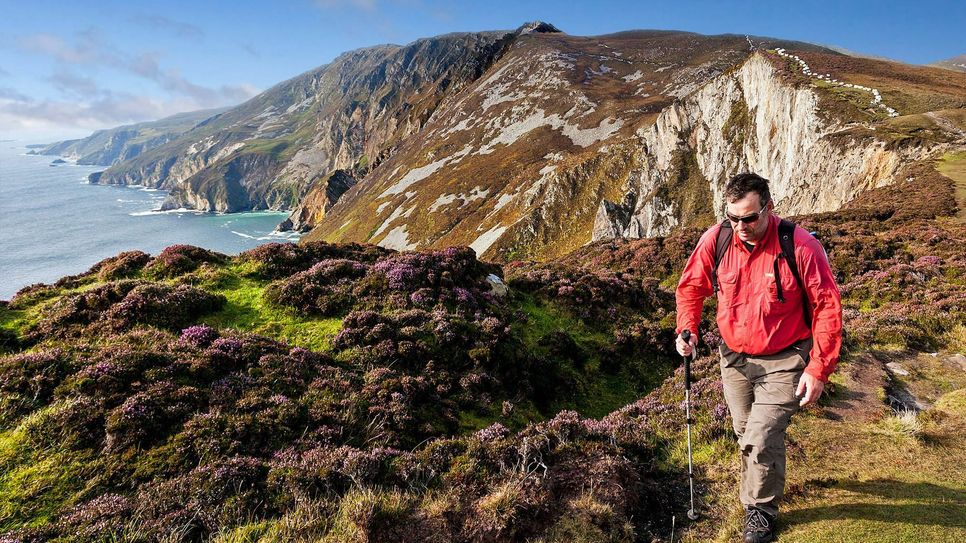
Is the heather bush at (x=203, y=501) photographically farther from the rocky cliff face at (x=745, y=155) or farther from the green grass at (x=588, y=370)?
the rocky cliff face at (x=745, y=155)

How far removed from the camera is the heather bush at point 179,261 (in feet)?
47.8

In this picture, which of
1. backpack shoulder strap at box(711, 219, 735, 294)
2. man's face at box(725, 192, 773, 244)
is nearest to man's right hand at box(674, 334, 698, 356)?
backpack shoulder strap at box(711, 219, 735, 294)

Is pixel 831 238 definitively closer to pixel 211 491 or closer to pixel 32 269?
pixel 211 491

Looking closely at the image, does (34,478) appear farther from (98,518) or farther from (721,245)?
(721,245)

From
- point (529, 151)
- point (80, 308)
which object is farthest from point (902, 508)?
point (529, 151)

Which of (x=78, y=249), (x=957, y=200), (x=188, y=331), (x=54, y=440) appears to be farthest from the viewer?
(x=78, y=249)

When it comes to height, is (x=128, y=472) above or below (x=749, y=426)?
below

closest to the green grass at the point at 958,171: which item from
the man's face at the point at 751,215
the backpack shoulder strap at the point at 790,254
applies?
the backpack shoulder strap at the point at 790,254

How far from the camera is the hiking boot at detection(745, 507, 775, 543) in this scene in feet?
17.4

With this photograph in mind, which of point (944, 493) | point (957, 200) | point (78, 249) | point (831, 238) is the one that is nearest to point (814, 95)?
point (957, 200)

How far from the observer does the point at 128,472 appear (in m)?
6.62

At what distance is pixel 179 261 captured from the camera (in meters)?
14.9

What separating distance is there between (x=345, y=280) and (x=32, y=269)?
6133 inches

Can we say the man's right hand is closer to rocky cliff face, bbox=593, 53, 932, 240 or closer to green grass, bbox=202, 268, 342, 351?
green grass, bbox=202, 268, 342, 351
